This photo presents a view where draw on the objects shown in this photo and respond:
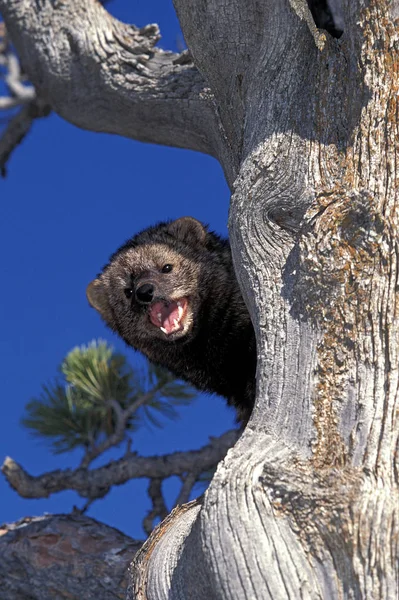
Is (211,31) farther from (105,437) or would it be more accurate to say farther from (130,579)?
(105,437)

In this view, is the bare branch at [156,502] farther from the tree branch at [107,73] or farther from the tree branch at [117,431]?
the tree branch at [107,73]

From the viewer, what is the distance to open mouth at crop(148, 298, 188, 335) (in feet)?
15.5

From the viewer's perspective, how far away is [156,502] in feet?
17.2

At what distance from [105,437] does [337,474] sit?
3.70m

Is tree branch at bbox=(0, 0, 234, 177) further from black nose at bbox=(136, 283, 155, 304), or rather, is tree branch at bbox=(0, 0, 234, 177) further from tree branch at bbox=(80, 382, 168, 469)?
tree branch at bbox=(80, 382, 168, 469)

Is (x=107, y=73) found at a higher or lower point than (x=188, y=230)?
higher

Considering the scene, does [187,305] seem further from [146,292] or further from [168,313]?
[146,292]

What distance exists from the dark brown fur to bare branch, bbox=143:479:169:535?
79 cm

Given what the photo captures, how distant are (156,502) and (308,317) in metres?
3.00

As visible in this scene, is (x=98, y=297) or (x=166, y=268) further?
(x=98, y=297)

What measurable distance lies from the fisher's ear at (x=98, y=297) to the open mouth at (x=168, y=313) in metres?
0.68

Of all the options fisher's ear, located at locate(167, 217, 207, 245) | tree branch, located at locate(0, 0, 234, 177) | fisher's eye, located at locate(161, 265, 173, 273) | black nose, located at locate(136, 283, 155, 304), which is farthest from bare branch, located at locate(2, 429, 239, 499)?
tree branch, located at locate(0, 0, 234, 177)

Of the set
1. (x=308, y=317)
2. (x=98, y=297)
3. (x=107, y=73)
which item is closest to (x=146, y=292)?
(x=98, y=297)

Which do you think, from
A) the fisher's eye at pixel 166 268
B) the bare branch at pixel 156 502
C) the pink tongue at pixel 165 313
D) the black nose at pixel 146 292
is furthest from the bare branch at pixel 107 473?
the fisher's eye at pixel 166 268
